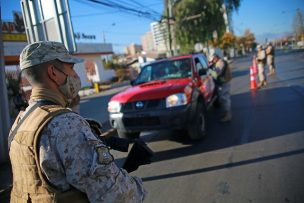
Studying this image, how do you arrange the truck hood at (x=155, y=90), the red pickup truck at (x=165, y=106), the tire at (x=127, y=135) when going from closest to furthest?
the red pickup truck at (x=165, y=106) < the truck hood at (x=155, y=90) < the tire at (x=127, y=135)

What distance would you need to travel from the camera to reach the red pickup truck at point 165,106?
21.3 feet

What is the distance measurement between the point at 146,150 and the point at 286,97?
9567 millimetres

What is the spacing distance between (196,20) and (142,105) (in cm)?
3467

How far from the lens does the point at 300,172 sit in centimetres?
462

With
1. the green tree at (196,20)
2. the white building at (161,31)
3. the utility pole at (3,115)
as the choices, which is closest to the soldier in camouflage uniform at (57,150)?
the utility pole at (3,115)

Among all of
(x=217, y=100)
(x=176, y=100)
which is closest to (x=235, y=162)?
(x=176, y=100)

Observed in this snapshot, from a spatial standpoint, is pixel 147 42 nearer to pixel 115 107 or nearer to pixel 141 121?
pixel 115 107

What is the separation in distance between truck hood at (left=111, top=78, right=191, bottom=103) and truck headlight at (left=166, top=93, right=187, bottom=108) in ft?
0.27

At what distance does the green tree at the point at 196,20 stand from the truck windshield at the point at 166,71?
1240 inches

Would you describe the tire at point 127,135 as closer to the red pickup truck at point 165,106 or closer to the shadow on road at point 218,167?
the red pickup truck at point 165,106

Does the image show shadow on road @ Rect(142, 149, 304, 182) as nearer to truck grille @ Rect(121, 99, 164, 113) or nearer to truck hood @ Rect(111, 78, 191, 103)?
truck grille @ Rect(121, 99, 164, 113)

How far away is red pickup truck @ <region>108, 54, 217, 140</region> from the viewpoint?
649cm

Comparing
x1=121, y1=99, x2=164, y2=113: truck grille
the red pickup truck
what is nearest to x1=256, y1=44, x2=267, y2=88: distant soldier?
the red pickup truck

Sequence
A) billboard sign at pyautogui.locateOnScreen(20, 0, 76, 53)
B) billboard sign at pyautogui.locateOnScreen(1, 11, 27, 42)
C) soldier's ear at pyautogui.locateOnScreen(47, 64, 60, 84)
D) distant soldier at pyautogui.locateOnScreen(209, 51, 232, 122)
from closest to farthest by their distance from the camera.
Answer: soldier's ear at pyautogui.locateOnScreen(47, 64, 60, 84)
billboard sign at pyautogui.locateOnScreen(20, 0, 76, 53)
distant soldier at pyautogui.locateOnScreen(209, 51, 232, 122)
billboard sign at pyautogui.locateOnScreen(1, 11, 27, 42)
